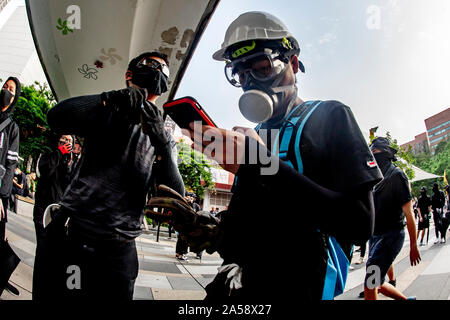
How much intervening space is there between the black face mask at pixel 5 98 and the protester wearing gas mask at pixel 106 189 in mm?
1828

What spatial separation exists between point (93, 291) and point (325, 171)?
4.34ft

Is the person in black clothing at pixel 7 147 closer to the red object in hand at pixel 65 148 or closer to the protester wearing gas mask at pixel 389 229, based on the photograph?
the red object in hand at pixel 65 148

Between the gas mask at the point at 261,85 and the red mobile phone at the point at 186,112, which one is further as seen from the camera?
the gas mask at the point at 261,85

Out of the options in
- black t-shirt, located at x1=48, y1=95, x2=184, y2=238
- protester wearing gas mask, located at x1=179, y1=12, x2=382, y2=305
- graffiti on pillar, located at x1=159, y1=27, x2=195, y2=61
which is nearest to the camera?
protester wearing gas mask, located at x1=179, y1=12, x2=382, y2=305

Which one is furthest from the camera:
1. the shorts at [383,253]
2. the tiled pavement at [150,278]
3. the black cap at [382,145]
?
the black cap at [382,145]

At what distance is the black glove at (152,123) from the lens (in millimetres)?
1202

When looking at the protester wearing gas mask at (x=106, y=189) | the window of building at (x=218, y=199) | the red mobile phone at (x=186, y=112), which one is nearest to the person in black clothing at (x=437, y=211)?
the protester wearing gas mask at (x=106, y=189)

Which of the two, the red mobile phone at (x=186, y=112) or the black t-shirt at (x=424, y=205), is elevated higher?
the red mobile phone at (x=186, y=112)

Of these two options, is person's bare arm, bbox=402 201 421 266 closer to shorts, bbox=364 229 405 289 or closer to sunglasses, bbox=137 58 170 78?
shorts, bbox=364 229 405 289

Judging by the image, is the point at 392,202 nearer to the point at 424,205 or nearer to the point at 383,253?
the point at 383,253

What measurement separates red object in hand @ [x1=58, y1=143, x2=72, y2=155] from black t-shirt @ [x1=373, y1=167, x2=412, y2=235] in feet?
14.3

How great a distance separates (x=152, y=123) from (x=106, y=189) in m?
0.49

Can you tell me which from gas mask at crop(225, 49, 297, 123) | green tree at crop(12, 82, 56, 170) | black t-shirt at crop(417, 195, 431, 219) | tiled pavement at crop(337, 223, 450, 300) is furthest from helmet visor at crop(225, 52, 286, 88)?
green tree at crop(12, 82, 56, 170)

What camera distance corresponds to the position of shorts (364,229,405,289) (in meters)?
2.61
